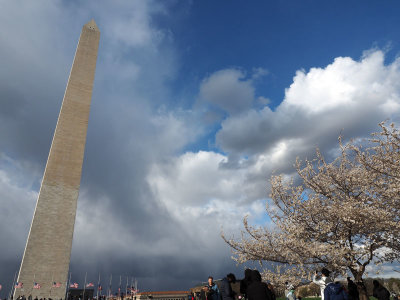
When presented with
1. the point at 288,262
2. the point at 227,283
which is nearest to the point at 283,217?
the point at 288,262

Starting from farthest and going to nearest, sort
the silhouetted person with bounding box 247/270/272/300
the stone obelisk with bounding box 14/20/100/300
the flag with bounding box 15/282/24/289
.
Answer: the stone obelisk with bounding box 14/20/100/300 → the flag with bounding box 15/282/24/289 → the silhouetted person with bounding box 247/270/272/300

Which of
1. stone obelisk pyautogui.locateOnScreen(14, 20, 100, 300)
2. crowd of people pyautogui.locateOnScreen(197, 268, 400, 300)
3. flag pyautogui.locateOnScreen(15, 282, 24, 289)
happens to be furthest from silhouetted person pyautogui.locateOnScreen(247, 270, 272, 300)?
stone obelisk pyautogui.locateOnScreen(14, 20, 100, 300)

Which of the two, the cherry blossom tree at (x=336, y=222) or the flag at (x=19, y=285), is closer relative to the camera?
the cherry blossom tree at (x=336, y=222)

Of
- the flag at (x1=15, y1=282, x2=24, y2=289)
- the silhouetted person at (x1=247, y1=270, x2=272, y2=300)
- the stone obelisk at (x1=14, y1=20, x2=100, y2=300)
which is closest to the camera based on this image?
the silhouetted person at (x1=247, y1=270, x2=272, y2=300)

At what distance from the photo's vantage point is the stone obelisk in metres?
26.5

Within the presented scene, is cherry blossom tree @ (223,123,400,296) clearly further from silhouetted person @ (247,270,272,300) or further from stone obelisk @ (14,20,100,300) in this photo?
stone obelisk @ (14,20,100,300)

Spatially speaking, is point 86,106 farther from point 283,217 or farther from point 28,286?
point 283,217

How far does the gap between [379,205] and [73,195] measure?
1067 inches

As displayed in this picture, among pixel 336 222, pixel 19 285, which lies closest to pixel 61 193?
pixel 19 285

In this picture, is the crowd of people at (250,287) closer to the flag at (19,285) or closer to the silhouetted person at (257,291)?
Answer: the silhouetted person at (257,291)

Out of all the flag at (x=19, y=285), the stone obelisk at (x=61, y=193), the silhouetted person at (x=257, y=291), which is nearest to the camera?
the silhouetted person at (x=257, y=291)

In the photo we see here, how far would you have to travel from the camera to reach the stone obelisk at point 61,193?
86.9 ft

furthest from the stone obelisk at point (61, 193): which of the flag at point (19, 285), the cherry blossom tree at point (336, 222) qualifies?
the cherry blossom tree at point (336, 222)

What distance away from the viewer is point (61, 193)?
96.6 feet
